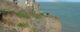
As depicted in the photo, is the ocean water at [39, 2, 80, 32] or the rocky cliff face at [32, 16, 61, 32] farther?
the ocean water at [39, 2, 80, 32]

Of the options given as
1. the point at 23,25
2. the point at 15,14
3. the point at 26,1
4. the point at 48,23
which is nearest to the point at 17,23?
the point at 23,25

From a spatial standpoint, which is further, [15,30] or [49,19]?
[49,19]

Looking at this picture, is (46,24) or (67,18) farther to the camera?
(67,18)

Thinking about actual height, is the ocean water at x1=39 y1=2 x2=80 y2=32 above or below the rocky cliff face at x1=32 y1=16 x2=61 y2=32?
below

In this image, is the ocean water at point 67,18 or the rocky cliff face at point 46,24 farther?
the ocean water at point 67,18

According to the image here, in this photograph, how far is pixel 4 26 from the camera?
38.9 ft

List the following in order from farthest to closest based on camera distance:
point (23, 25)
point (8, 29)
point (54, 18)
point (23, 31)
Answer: point (54, 18)
point (23, 25)
point (23, 31)
point (8, 29)

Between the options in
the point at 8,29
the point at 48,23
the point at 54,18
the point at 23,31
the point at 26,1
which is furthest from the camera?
the point at 26,1

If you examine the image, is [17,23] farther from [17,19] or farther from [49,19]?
[49,19]

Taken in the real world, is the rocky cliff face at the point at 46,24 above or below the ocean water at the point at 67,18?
above

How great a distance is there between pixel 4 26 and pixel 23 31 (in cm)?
96

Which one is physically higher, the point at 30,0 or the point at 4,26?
the point at 4,26

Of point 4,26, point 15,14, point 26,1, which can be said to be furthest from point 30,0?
point 4,26

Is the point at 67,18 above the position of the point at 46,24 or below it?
below
